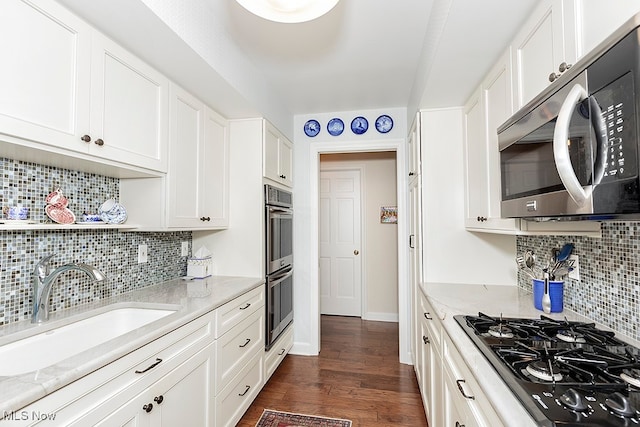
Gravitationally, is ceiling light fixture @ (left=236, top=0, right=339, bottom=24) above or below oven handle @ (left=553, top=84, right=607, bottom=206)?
above

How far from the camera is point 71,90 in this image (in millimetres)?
1252

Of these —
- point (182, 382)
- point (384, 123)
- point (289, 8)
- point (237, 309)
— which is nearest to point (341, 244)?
point (384, 123)

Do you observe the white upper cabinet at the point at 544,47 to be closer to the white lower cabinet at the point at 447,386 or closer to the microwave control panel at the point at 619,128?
the microwave control panel at the point at 619,128

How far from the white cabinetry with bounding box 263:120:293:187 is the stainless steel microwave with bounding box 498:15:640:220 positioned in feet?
6.36

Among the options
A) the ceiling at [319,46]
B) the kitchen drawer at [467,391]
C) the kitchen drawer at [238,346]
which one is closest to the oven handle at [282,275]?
the kitchen drawer at [238,346]

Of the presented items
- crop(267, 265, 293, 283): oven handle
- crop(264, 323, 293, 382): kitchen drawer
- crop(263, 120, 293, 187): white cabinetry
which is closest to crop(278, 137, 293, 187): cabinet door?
crop(263, 120, 293, 187): white cabinetry

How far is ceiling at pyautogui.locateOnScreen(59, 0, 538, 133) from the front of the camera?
133cm

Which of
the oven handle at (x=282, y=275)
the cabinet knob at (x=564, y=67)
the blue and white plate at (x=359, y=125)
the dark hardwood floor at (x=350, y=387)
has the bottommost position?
the dark hardwood floor at (x=350, y=387)

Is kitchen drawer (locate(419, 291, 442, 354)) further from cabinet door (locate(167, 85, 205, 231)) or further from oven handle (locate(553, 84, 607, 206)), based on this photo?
cabinet door (locate(167, 85, 205, 231))

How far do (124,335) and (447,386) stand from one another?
55.3 inches

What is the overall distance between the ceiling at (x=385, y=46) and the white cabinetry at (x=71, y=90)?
682 millimetres

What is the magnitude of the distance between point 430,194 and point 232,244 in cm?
164

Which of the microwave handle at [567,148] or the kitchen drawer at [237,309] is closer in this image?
the microwave handle at [567,148]

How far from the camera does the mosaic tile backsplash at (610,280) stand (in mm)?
1160
